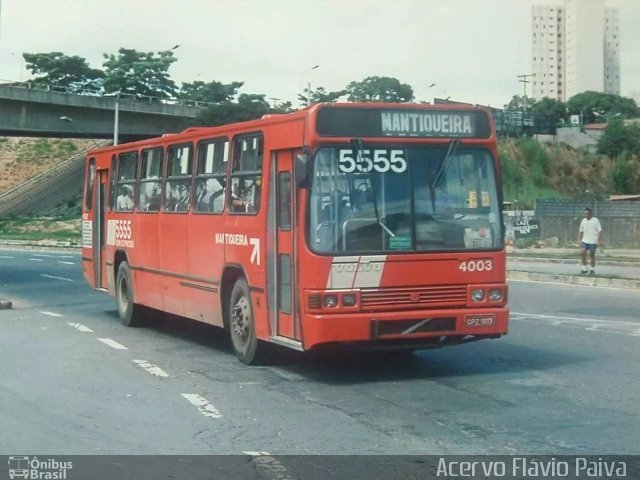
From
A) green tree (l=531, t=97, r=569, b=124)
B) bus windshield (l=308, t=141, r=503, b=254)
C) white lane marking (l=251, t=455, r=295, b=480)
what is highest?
green tree (l=531, t=97, r=569, b=124)

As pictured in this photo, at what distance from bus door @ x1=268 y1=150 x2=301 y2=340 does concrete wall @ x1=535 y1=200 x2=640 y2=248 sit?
43092 millimetres

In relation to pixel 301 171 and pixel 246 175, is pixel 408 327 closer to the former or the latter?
pixel 301 171

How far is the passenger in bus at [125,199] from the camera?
1714 centimetres

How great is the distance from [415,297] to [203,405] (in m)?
2.51

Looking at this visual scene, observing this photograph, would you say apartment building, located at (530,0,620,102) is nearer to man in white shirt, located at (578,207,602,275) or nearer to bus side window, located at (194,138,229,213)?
man in white shirt, located at (578,207,602,275)

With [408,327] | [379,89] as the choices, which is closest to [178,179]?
[408,327]

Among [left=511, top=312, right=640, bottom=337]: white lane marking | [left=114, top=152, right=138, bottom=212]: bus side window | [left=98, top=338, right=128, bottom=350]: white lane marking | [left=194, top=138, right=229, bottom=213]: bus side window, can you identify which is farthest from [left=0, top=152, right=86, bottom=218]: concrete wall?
[left=194, top=138, right=229, bottom=213]: bus side window

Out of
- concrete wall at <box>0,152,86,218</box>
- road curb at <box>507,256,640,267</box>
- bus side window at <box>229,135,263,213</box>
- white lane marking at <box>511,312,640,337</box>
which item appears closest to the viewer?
bus side window at <box>229,135,263,213</box>

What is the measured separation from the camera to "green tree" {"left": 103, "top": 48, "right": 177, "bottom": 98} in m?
86.5

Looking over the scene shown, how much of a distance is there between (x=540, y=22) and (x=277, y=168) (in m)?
178

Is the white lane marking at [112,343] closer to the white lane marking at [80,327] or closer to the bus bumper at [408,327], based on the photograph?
the white lane marking at [80,327]

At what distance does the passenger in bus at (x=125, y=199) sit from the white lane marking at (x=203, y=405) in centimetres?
701

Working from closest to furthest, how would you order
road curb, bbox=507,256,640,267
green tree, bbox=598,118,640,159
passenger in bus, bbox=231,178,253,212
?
passenger in bus, bbox=231,178,253,212, road curb, bbox=507,256,640,267, green tree, bbox=598,118,640,159

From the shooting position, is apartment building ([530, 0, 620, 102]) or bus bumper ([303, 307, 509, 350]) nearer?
bus bumper ([303, 307, 509, 350])
